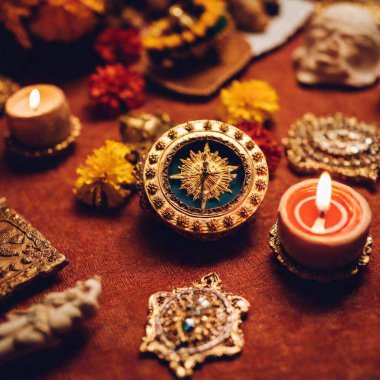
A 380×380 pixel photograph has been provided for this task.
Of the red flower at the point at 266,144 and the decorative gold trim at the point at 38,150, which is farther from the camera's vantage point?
the decorative gold trim at the point at 38,150

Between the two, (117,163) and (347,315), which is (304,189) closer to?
(347,315)

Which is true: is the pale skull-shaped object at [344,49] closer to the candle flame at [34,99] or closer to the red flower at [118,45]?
the red flower at [118,45]

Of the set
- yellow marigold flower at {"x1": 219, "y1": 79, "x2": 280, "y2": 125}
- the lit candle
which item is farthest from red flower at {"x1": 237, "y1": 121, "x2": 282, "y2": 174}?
the lit candle

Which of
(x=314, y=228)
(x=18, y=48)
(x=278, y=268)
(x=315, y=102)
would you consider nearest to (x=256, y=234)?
(x=278, y=268)

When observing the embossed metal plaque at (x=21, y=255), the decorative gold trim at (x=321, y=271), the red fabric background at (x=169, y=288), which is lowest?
the red fabric background at (x=169, y=288)

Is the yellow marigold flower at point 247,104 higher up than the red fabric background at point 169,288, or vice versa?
the yellow marigold flower at point 247,104

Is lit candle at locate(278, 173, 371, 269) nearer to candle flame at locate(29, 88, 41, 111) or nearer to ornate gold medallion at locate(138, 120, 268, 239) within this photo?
ornate gold medallion at locate(138, 120, 268, 239)

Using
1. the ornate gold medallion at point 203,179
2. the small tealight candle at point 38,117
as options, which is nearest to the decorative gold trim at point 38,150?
the small tealight candle at point 38,117
